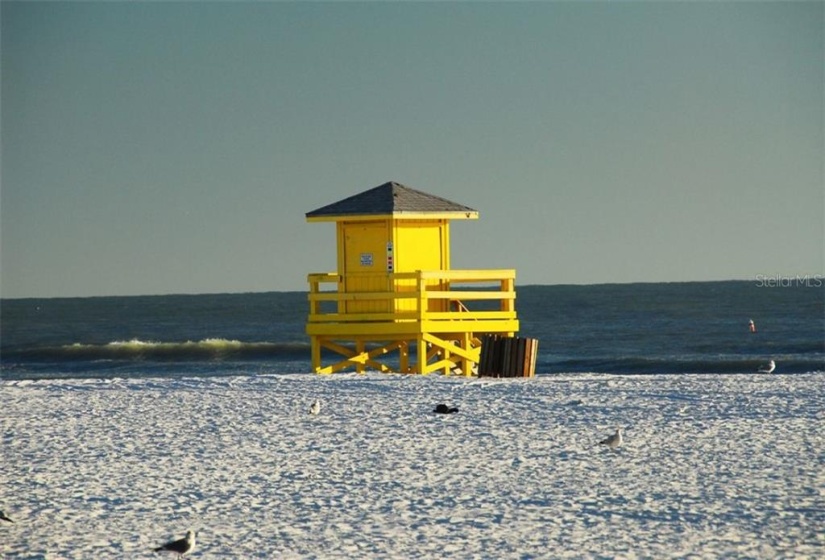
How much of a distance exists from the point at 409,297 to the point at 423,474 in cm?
967

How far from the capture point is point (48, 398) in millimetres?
19125

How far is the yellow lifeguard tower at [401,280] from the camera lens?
2252 cm

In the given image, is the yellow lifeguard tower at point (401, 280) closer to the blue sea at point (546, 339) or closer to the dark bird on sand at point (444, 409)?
the dark bird on sand at point (444, 409)

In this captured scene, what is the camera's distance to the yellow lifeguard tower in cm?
2252

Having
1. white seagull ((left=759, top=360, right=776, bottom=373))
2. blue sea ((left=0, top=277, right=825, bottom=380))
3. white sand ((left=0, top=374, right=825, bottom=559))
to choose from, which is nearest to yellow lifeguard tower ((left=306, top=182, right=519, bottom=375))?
white sand ((left=0, top=374, right=825, bottom=559))

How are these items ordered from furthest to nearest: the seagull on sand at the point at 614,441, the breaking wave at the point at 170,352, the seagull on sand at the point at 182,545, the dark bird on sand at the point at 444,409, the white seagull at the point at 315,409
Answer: the breaking wave at the point at 170,352
the white seagull at the point at 315,409
the dark bird on sand at the point at 444,409
the seagull on sand at the point at 614,441
the seagull on sand at the point at 182,545

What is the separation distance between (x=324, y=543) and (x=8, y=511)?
9.78 ft

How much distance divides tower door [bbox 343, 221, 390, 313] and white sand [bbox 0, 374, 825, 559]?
14.7ft

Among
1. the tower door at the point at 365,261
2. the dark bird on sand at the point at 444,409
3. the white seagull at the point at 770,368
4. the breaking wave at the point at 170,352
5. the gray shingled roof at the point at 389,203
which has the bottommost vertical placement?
the dark bird on sand at the point at 444,409

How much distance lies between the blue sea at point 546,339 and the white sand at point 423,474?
2243 centimetres

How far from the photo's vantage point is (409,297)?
21.9 metres

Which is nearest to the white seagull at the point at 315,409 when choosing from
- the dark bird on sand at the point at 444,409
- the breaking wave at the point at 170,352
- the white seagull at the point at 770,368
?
the dark bird on sand at the point at 444,409

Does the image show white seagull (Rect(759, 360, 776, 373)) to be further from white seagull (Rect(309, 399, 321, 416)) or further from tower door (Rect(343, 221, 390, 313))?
white seagull (Rect(309, 399, 321, 416))

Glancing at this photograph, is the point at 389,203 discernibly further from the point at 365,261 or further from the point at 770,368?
the point at 770,368
